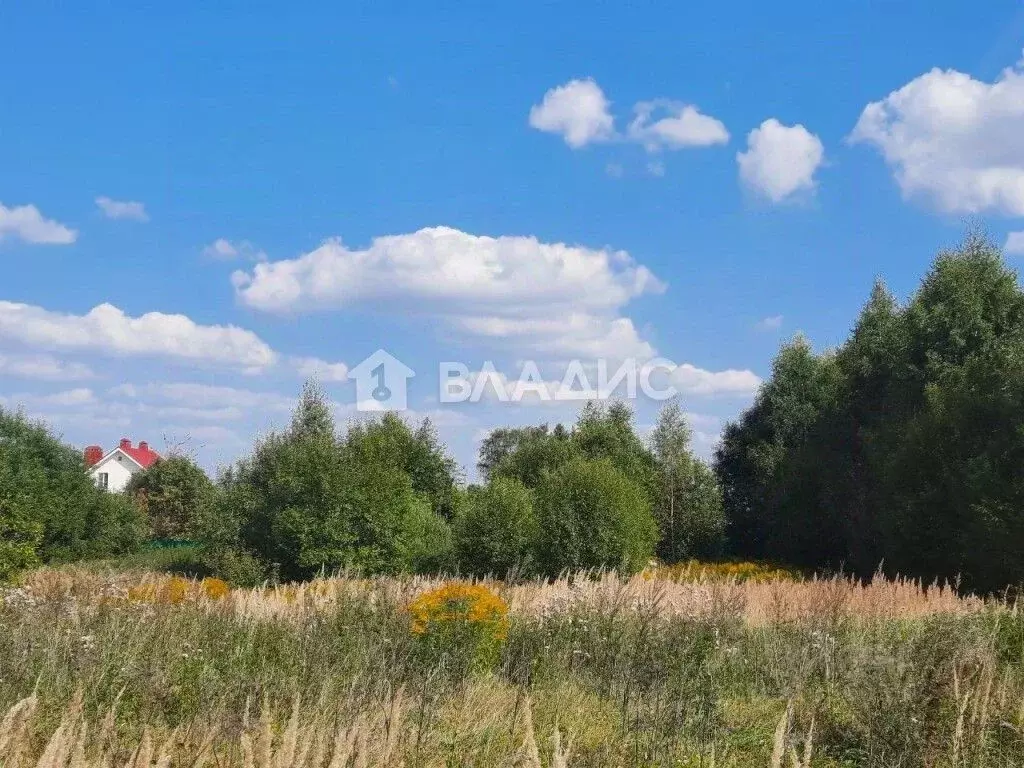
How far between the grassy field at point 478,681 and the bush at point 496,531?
33.9 ft

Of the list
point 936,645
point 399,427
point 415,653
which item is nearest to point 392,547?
point 399,427

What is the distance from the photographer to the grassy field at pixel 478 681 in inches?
150

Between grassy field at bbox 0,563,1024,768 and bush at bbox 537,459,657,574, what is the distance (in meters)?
9.63

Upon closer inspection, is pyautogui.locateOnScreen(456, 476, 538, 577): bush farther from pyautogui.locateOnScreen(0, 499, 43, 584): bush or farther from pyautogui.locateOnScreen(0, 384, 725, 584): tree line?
pyautogui.locateOnScreen(0, 499, 43, 584): bush

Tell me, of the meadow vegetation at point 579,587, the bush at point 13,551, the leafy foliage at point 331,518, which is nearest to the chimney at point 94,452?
the meadow vegetation at point 579,587

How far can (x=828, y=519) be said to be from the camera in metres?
28.3

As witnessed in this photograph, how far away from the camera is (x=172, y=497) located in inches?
1797

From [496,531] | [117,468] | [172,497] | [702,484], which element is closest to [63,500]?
[172,497]

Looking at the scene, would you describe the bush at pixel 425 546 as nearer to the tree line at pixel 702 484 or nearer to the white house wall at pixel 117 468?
the tree line at pixel 702 484

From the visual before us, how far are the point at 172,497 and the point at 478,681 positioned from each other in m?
42.2

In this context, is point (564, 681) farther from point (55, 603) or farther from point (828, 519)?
point (828, 519)

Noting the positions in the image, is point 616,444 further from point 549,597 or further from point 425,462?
point 549,597

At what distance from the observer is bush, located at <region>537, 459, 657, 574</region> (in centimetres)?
1980

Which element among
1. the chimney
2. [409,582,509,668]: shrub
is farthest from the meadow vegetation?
the chimney
